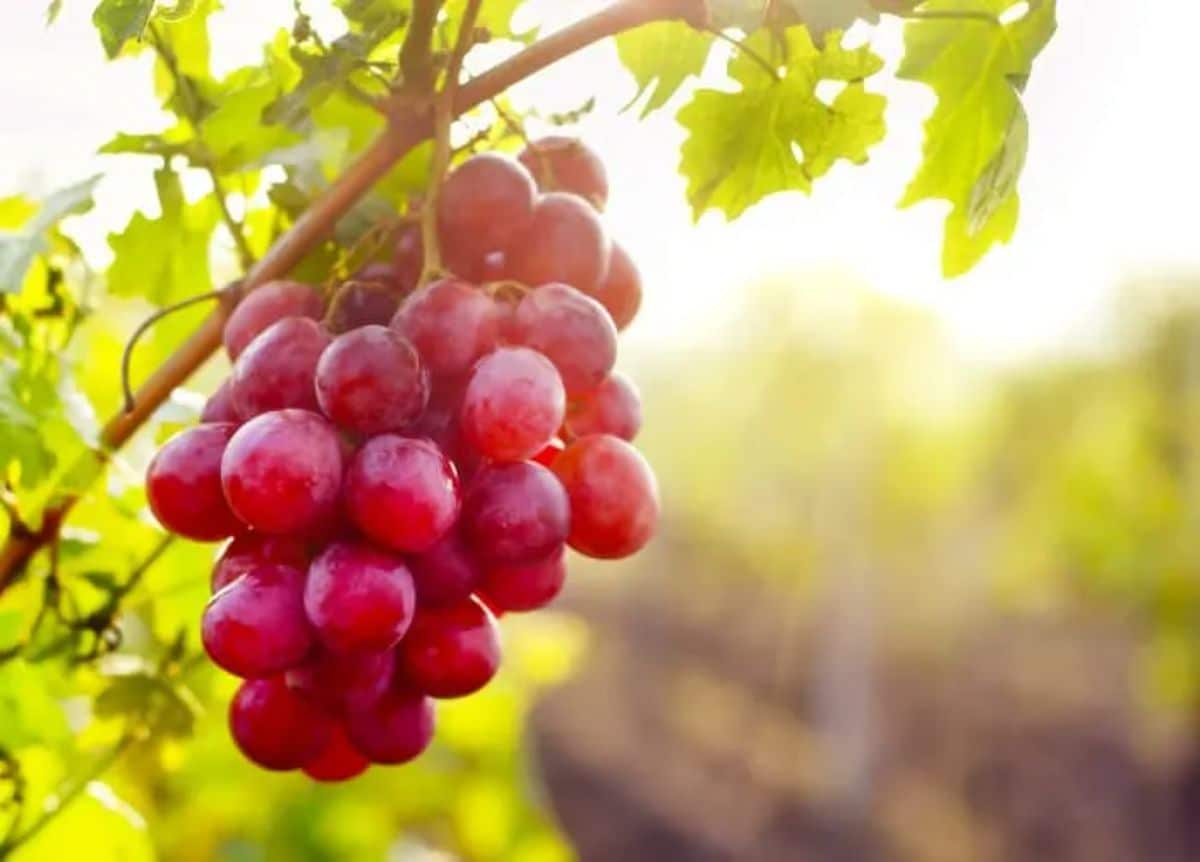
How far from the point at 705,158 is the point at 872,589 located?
10932mm

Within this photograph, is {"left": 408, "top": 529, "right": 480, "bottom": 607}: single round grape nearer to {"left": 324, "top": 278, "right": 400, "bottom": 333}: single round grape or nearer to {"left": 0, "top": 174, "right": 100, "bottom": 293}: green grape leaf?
{"left": 324, "top": 278, "right": 400, "bottom": 333}: single round grape

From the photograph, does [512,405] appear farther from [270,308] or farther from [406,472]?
[270,308]

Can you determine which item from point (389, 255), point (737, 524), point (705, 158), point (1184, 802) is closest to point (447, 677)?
point (389, 255)

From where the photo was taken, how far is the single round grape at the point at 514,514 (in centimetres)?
73

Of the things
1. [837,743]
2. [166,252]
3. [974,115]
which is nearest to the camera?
[974,115]

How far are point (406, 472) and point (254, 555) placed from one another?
103 millimetres

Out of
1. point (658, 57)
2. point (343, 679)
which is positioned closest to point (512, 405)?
point (343, 679)

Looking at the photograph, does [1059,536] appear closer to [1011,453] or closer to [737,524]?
[1011,453]

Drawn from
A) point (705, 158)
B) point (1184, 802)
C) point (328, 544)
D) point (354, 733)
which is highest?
point (705, 158)

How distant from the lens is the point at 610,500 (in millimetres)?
780

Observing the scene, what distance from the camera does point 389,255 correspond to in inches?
33.7

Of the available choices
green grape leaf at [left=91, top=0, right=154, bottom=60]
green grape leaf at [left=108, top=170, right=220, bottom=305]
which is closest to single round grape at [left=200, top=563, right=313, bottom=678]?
green grape leaf at [left=91, top=0, right=154, bottom=60]

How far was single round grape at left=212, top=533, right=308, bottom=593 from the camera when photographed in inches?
29.6

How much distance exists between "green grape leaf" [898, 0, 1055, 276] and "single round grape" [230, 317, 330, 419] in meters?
0.34
